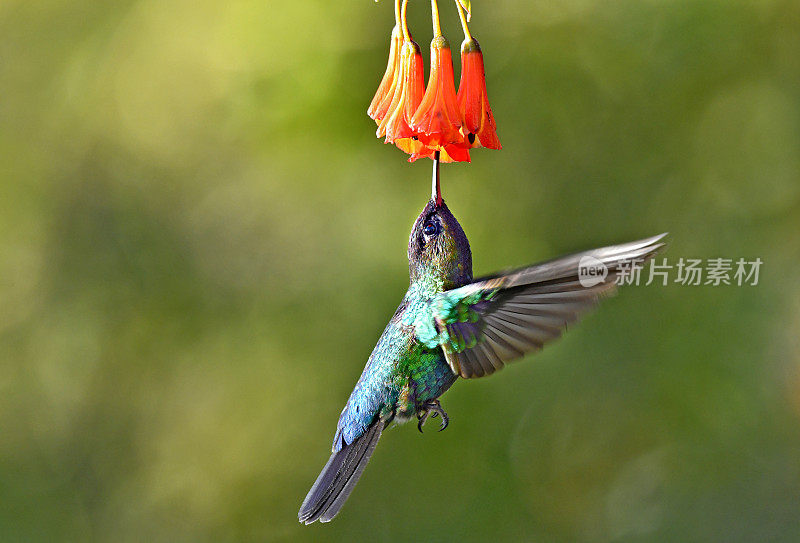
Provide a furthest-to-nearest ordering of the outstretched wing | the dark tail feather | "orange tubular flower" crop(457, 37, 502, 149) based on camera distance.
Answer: the dark tail feather
"orange tubular flower" crop(457, 37, 502, 149)
the outstretched wing

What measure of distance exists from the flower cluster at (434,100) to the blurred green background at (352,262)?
4.66 feet

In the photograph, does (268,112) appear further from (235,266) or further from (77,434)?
(77,434)

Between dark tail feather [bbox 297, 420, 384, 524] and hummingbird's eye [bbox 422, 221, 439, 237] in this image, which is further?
dark tail feather [bbox 297, 420, 384, 524]

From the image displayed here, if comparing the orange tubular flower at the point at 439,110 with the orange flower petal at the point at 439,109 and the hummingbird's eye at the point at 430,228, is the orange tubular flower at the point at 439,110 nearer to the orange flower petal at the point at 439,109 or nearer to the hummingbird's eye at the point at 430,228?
the orange flower petal at the point at 439,109

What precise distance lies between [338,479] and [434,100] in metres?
0.59

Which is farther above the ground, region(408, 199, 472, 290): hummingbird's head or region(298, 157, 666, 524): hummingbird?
region(408, 199, 472, 290): hummingbird's head

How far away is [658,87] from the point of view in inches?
105

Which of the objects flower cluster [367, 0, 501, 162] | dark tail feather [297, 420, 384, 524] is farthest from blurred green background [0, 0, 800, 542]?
flower cluster [367, 0, 501, 162]

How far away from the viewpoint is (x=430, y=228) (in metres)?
1.18

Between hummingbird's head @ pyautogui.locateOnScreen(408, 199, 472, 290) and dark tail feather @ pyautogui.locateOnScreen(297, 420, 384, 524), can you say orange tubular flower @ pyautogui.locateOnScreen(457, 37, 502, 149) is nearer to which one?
hummingbird's head @ pyautogui.locateOnScreen(408, 199, 472, 290)

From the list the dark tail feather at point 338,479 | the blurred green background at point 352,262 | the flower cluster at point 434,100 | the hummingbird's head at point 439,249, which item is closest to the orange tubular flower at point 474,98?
the flower cluster at point 434,100

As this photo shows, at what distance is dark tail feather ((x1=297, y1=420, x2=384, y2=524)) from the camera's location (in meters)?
1.28

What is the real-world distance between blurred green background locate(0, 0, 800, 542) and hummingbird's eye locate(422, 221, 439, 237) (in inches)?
55.7

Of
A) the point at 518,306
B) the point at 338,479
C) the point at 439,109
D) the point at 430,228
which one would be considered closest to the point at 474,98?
the point at 439,109
